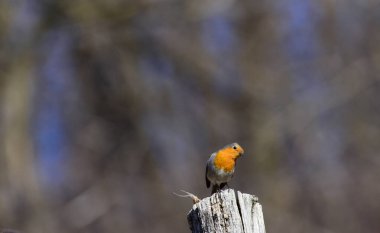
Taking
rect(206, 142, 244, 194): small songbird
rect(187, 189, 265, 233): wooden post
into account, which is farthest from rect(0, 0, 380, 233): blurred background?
rect(187, 189, 265, 233): wooden post

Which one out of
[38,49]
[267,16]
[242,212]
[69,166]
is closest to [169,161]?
[69,166]

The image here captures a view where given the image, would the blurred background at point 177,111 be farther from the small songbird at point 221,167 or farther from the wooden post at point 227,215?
the wooden post at point 227,215

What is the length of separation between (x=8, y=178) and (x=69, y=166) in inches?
79.9

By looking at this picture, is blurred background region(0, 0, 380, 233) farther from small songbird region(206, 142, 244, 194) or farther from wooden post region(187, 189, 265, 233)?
wooden post region(187, 189, 265, 233)

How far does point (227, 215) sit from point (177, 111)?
12.0m

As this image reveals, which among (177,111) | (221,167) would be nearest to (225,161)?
(221,167)

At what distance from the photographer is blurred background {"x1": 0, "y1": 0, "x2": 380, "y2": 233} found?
45.8 ft

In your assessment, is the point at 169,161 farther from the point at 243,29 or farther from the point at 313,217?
the point at 243,29

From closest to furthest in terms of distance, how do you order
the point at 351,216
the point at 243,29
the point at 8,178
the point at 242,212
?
the point at 242,212 → the point at 8,178 → the point at 351,216 → the point at 243,29

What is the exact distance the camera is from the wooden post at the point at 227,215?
151 inches

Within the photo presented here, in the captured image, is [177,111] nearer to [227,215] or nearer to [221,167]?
[221,167]

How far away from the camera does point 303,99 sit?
15.9 metres

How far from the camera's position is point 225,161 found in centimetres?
632

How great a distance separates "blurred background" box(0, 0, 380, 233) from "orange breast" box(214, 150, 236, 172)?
7.05 m
